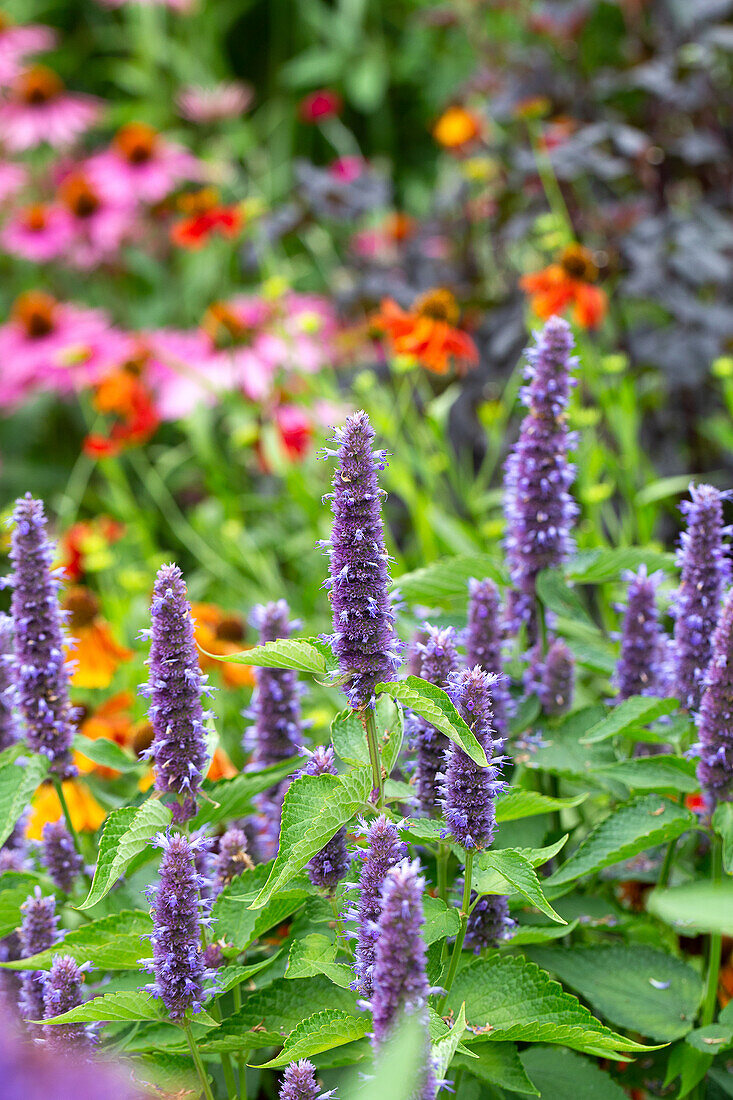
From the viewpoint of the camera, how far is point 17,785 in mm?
1430

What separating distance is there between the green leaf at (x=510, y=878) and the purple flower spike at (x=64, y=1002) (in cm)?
44

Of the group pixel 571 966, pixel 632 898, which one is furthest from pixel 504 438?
pixel 571 966

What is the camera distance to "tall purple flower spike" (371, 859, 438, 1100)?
2.82 feet

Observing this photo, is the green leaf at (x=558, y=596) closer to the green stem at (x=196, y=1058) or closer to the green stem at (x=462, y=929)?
the green stem at (x=462, y=929)

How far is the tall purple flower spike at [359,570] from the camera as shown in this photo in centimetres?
109

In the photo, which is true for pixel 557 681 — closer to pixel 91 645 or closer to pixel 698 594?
pixel 698 594

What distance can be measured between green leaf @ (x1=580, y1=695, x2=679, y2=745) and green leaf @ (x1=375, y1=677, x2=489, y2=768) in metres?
0.39

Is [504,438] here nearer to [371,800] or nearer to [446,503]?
[446,503]

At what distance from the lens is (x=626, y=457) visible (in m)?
2.98

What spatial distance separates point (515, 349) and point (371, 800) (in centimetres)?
282

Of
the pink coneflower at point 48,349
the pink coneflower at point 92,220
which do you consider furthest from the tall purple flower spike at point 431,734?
the pink coneflower at point 92,220

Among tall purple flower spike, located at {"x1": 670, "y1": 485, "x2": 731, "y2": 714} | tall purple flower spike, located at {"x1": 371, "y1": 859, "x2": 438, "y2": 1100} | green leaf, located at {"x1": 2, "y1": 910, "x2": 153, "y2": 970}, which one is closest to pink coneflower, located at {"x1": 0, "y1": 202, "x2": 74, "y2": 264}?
tall purple flower spike, located at {"x1": 670, "y1": 485, "x2": 731, "y2": 714}

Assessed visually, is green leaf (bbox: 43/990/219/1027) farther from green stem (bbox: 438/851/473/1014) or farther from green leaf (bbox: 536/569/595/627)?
green leaf (bbox: 536/569/595/627)

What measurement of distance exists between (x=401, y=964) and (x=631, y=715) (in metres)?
0.65
